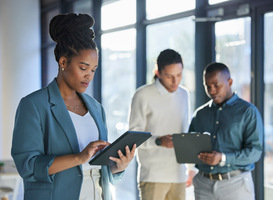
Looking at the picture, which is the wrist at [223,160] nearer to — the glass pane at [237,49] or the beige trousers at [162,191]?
the beige trousers at [162,191]

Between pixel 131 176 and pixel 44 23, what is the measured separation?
410cm

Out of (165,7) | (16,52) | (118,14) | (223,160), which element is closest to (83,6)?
(118,14)

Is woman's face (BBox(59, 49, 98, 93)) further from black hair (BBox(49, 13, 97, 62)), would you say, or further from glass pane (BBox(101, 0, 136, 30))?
glass pane (BBox(101, 0, 136, 30))

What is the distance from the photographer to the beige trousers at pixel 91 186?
5.97ft

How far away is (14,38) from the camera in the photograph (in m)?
7.89

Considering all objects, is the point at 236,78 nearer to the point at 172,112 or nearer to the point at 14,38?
the point at 172,112

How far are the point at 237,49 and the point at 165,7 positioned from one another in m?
1.18

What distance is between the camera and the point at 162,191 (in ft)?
9.58

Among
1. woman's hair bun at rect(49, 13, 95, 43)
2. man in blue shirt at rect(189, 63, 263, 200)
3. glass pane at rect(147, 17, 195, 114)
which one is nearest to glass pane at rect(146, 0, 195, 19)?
glass pane at rect(147, 17, 195, 114)

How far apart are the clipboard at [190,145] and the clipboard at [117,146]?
2.54ft

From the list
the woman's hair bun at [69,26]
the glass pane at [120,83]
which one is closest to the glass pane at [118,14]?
the glass pane at [120,83]

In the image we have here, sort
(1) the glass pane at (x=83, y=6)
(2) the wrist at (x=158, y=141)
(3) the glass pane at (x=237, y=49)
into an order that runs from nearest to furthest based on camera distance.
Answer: (2) the wrist at (x=158, y=141)
(3) the glass pane at (x=237, y=49)
(1) the glass pane at (x=83, y=6)

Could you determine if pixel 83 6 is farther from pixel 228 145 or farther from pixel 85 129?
pixel 85 129

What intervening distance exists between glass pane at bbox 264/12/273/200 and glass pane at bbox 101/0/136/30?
2051mm
